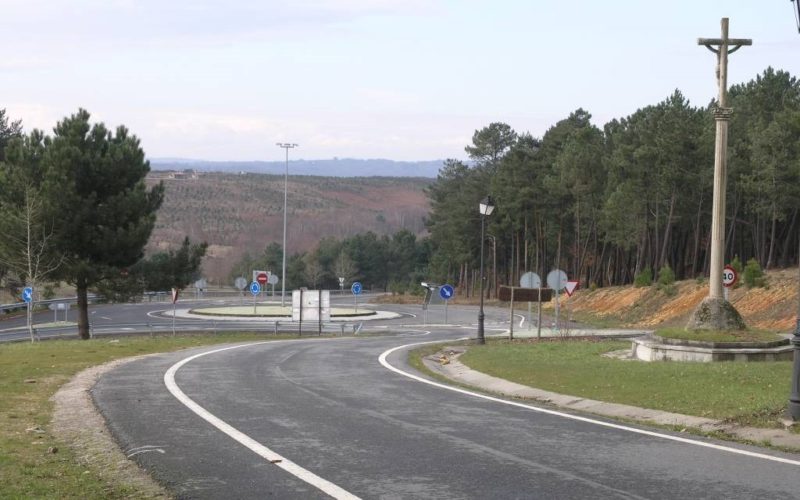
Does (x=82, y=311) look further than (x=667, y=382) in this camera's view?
Yes

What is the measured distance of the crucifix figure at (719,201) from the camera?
19703 mm

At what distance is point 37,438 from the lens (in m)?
10.4

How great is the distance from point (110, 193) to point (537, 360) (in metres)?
28.5

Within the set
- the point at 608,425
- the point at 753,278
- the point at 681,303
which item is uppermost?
the point at 753,278

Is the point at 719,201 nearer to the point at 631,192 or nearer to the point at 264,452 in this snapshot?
the point at 264,452

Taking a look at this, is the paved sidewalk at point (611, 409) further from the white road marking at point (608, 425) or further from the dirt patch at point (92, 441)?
the dirt patch at point (92, 441)

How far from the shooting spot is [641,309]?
59000mm

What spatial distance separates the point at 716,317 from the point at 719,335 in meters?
0.91

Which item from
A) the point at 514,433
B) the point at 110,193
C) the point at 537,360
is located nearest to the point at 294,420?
the point at 514,433

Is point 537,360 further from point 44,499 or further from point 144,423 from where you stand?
point 44,499

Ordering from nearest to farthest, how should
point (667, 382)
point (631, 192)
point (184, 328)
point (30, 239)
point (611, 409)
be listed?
1. point (611, 409)
2. point (667, 382)
3. point (30, 239)
4. point (184, 328)
5. point (631, 192)

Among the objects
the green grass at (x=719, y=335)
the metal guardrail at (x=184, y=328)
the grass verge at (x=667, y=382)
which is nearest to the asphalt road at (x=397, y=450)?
the grass verge at (x=667, y=382)

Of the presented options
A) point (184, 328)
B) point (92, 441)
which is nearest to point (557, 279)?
point (92, 441)

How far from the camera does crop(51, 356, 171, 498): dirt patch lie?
319 inches
